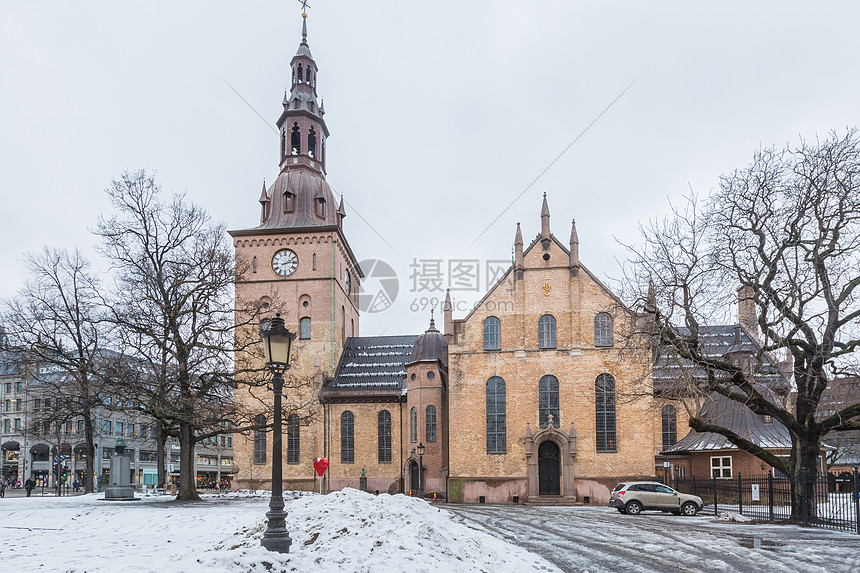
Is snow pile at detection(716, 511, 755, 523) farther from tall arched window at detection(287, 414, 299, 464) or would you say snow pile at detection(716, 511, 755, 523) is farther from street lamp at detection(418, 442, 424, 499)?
tall arched window at detection(287, 414, 299, 464)

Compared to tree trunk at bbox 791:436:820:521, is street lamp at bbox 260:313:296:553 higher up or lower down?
higher up

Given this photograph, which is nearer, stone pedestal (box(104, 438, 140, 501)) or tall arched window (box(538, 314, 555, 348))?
stone pedestal (box(104, 438, 140, 501))

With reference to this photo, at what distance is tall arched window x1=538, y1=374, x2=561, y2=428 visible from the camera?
140ft

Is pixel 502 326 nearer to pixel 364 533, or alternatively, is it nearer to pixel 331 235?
pixel 331 235

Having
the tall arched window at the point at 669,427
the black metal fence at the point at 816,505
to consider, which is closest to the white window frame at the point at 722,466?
→ the tall arched window at the point at 669,427

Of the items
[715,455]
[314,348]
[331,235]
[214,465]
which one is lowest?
[214,465]

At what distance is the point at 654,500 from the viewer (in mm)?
28781

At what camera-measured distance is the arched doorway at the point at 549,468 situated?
1662 inches

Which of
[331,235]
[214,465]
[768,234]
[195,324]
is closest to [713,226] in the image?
[768,234]

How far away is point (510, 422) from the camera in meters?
42.8

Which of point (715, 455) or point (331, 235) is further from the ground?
point (331, 235)


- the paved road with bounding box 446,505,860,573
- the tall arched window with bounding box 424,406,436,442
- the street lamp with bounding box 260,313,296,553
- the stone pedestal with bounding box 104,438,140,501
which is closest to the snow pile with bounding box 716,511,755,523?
the paved road with bounding box 446,505,860,573

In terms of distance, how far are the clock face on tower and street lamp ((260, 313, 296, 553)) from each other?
41.4 meters

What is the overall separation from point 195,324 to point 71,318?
25.7 feet
